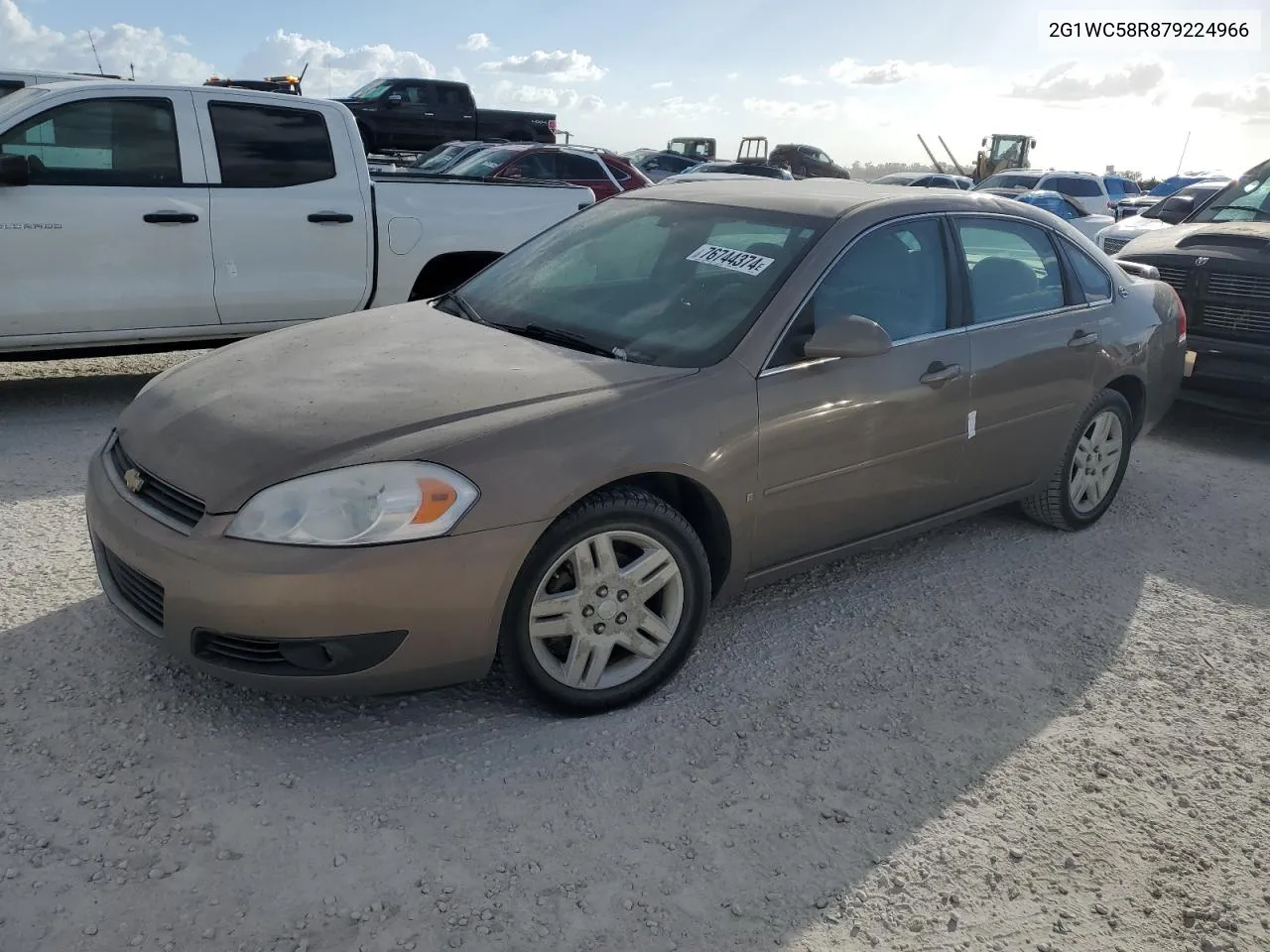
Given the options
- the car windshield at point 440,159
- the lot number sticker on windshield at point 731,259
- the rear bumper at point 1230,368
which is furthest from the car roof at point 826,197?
the car windshield at point 440,159

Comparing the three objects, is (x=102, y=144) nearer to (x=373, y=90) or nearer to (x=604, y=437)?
(x=604, y=437)

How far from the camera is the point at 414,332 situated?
12.5 ft

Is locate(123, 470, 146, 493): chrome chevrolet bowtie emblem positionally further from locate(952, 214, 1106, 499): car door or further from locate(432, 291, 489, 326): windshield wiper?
locate(952, 214, 1106, 499): car door

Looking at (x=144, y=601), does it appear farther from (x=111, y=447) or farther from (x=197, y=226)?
(x=197, y=226)

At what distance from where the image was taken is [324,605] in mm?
2715

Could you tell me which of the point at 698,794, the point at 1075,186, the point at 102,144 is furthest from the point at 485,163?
the point at 1075,186

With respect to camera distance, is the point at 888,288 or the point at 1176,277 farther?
the point at 1176,277

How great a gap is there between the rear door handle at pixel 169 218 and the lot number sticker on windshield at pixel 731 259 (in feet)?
11.8

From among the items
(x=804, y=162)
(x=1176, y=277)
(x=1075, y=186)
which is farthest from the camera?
(x=804, y=162)

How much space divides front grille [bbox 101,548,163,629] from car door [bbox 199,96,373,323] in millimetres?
3544

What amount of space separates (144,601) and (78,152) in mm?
3985

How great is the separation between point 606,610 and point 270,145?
463 cm

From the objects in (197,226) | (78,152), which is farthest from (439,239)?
(78,152)

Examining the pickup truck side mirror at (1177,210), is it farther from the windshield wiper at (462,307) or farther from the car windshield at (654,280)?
the windshield wiper at (462,307)
